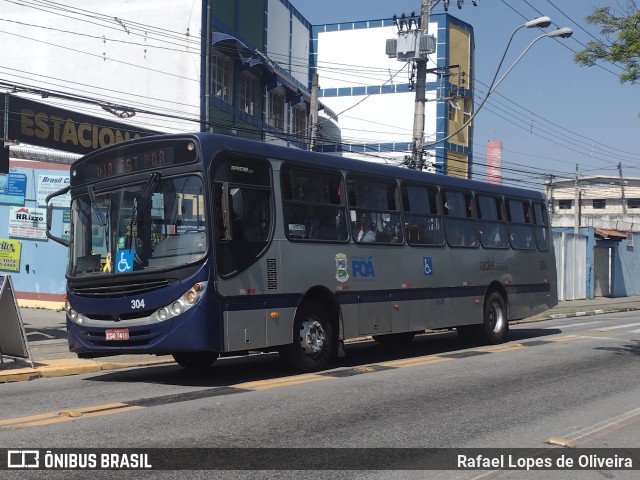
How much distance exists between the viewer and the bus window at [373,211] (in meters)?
12.8

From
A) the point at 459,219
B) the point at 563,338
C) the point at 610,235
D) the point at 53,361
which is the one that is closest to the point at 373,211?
the point at 459,219

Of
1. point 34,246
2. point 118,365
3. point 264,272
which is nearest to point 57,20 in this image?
point 34,246

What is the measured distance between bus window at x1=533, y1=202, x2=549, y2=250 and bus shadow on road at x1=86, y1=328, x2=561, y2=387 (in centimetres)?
231

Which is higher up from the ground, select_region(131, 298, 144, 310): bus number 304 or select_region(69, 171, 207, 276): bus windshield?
select_region(69, 171, 207, 276): bus windshield

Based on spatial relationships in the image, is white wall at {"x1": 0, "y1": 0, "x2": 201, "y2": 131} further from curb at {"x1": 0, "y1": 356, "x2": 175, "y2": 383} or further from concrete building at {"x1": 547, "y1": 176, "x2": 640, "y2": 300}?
concrete building at {"x1": 547, "y1": 176, "x2": 640, "y2": 300}

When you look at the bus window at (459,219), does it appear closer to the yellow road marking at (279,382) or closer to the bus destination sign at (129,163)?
the yellow road marking at (279,382)

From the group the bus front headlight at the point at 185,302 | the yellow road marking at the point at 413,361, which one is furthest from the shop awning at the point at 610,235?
the bus front headlight at the point at 185,302

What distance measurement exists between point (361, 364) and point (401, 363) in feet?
2.16

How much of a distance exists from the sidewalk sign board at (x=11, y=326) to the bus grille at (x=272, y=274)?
4134 millimetres

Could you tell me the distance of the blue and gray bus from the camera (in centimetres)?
1021

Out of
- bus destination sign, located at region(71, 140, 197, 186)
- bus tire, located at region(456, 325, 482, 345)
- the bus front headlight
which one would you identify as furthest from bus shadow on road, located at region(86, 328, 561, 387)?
bus destination sign, located at region(71, 140, 197, 186)

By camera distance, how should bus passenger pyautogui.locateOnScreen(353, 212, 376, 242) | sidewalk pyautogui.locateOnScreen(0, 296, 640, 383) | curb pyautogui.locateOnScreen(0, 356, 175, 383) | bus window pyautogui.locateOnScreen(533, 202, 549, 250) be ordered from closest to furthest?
curb pyautogui.locateOnScreen(0, 356, 175, 383) → sidewalk pyautogui.locateOnScreen(0, 296, 640, 383) → bus passenger pyautogui.locateOnScreen(353, 212, 376, 242) → bus window pyautogui.locateOnScreen(533, 202, 549, 250)

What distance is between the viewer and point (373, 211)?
43.4ft

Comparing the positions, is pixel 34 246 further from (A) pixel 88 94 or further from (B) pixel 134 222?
(B) pixel 134 222
